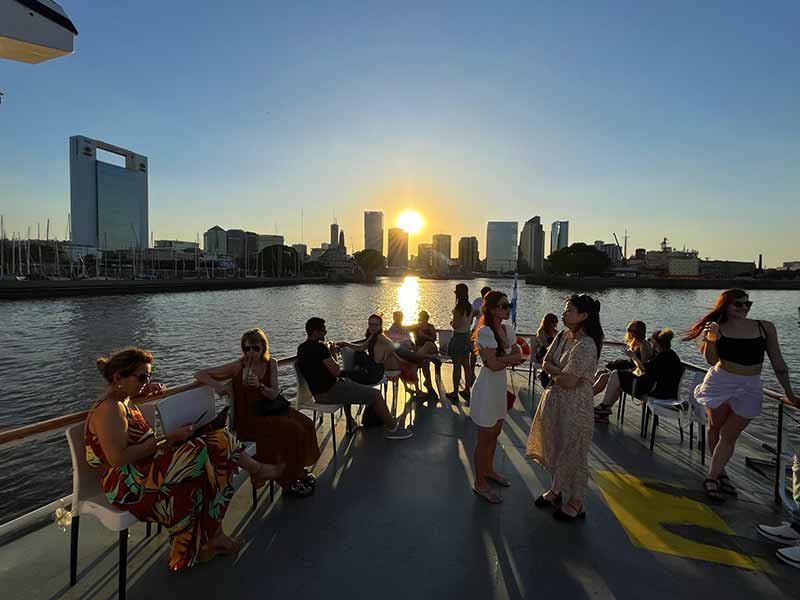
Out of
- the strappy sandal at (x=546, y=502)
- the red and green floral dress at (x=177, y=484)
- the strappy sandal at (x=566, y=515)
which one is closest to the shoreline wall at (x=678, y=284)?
the strappy sandal at (x=546, y=502)

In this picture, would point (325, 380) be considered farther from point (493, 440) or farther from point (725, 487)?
point (725, 487)

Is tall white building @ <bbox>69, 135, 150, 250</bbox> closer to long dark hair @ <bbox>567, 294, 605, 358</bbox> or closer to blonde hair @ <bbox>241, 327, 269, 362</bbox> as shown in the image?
blonde hair @ <bbox>241, 327, 269, 362</bbox>

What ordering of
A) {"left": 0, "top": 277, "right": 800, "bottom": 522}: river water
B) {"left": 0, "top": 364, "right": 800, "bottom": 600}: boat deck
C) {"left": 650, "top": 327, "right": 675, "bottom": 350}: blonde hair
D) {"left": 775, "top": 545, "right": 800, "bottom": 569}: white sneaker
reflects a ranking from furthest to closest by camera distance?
{"left": 0, "top": 277, "right": 800, "bottom": 522}: river water
{"left": 650, "top": 327, "right": 675, "bottom": 350}: blonde hair
{"left": 775, "top": 545, "right": 800, "bottom": 569}: white sneaker
{"left": 0, "top": 364, "right": 800, "bottom": 600}: boat deck

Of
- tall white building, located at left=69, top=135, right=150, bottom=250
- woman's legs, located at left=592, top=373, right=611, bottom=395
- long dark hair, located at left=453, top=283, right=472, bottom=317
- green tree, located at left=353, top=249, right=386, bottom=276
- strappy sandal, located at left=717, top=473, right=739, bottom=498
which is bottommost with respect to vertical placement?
strappy sandal, located at left=717, top=473, right=739, bottom=498

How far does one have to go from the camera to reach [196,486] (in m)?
2.75

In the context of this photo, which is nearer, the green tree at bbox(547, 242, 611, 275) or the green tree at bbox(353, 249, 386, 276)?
the green tree at bbox(547, 242, 611, 275)

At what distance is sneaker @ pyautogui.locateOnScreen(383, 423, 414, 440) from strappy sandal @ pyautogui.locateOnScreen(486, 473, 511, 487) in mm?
1370

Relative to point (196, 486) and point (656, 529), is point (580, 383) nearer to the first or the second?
point (656, 529)

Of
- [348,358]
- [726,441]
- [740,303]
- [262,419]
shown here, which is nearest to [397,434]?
[348,358]

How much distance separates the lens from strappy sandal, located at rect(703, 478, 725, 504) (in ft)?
12.1

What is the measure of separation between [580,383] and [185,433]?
2.93 m

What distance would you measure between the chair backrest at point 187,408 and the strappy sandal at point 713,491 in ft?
14.7

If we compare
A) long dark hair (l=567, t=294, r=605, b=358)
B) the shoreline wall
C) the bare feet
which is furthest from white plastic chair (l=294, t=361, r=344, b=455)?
the shoreline wall

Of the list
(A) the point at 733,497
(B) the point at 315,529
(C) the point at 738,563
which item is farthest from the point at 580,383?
(B) the point at 315,529
